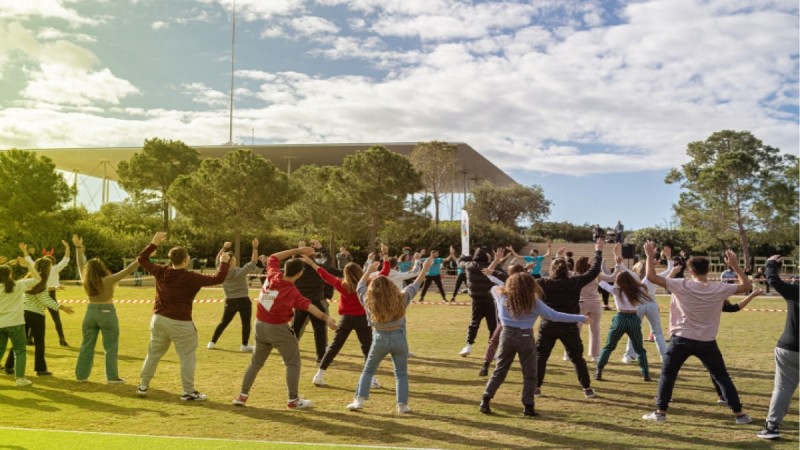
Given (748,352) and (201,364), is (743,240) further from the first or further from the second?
(201,364)

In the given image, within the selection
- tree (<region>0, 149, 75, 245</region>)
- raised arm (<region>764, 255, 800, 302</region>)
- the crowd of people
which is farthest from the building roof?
raised arm (<region>764, 255, 800, 302</region>)

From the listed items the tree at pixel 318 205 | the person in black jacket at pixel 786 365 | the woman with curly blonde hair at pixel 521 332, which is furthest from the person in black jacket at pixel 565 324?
the tree at pixel 318 205

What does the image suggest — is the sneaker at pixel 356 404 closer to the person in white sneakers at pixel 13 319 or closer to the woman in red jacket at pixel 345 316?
the woman in red jacket at pixel 345 316

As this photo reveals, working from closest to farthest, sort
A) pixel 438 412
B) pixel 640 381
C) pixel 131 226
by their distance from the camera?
pixel 438 412 < pixel 640 381 < pixel 131 226

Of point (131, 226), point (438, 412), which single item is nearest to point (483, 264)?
point (438, 412)

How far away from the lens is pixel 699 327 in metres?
6.66

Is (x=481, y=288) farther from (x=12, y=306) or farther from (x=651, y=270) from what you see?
(x=12, y=306)

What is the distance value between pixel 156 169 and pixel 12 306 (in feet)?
144

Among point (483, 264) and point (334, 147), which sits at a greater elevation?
point (334, 147)

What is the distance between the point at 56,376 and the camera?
30.4ft

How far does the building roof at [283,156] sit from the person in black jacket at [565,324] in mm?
43705

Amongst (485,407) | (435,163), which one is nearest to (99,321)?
(485,407)

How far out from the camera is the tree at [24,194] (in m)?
38.8

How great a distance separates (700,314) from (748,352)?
20.1 ft
